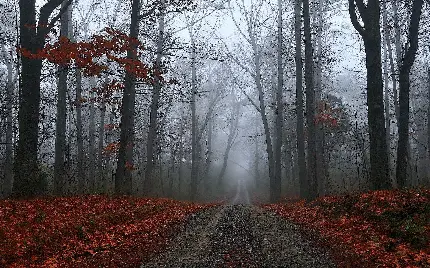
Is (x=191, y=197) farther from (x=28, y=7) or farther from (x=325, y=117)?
(x=28, y=7)

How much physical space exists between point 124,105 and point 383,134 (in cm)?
1009

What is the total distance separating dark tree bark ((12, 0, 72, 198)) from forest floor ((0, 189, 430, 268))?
0.94 meters

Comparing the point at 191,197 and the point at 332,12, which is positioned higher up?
the point at 332,12

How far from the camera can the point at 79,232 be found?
29.5 feet

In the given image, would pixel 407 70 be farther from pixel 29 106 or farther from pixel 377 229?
pixel 29 106

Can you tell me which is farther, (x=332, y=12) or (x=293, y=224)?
(x=332, y=12)

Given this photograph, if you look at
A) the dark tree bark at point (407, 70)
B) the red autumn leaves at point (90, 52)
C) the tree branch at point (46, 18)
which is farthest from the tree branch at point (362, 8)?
the tree branch at point (46, 18)

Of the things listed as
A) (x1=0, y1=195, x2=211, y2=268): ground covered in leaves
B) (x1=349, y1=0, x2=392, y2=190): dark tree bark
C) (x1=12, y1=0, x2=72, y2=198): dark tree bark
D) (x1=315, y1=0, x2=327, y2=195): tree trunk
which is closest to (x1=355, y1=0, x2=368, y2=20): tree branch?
(x1=349, y1=0, x2=392, y2=190): dark tree bark

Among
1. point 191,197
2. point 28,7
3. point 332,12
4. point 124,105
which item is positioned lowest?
point 191,197

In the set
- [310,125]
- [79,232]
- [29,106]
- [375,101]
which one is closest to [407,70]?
[375,101]

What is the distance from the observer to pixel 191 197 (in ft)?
97.1

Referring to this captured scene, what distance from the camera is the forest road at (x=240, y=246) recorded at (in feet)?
24.0

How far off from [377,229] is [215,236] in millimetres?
3832

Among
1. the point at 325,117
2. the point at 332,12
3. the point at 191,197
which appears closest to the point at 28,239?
the point at 325,117
